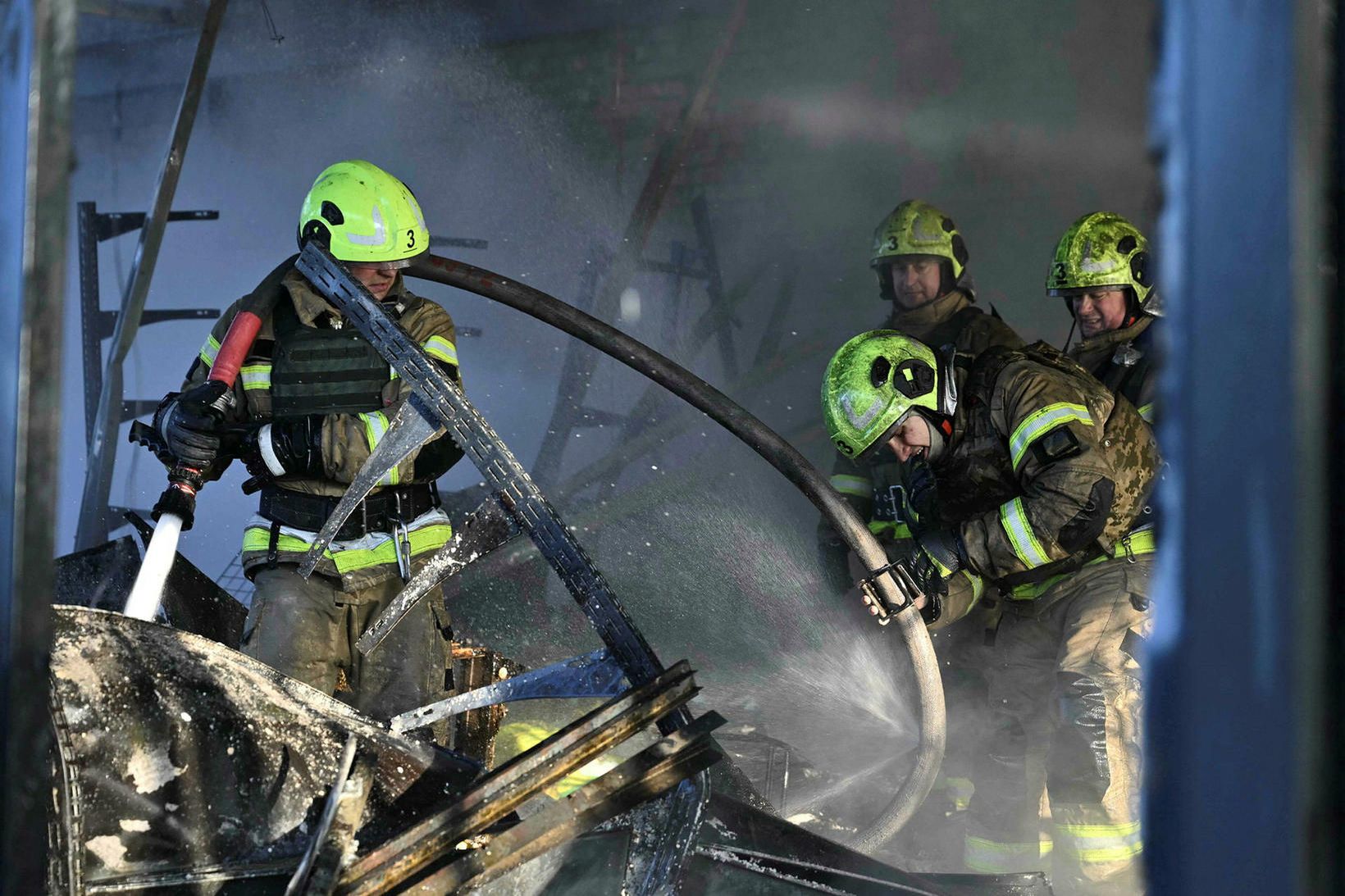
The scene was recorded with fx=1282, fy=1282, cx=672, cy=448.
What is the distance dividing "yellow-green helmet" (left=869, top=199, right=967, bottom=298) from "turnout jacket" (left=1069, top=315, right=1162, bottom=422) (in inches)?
34.4

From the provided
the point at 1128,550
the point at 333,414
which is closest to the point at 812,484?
the point at 1128,550

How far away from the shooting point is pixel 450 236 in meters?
8.32

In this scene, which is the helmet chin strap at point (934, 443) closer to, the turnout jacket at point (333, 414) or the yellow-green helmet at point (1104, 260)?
the yellow-green helmet at point (1104, 260)

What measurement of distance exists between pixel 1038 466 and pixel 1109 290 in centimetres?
109

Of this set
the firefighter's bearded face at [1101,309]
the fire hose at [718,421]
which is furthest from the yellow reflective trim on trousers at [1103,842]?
the firefighter's bearded face at [1101,309]

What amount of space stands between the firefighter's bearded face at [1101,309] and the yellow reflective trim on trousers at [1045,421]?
890 mm

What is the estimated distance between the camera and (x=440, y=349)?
3.86 metres

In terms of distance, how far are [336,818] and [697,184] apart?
6242 mm

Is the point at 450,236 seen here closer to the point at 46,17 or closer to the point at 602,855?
the point at 602,855

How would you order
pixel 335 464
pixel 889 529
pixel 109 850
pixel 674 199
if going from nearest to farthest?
pixel 109 850 → pixel 335 464 → pixel 889 529 → pixel 674 199

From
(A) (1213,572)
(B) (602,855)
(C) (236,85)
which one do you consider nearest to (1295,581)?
(A) (1213,572)

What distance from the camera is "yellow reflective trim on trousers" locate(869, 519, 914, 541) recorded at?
4.73 m

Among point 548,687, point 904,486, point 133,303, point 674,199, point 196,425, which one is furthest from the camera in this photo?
point 674,199

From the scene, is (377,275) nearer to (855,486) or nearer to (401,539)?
(401,539)
